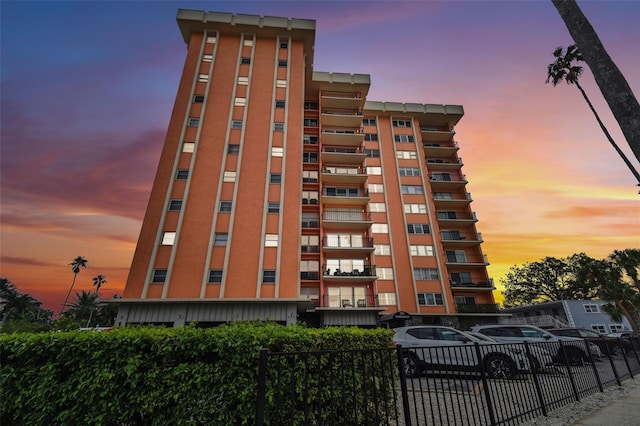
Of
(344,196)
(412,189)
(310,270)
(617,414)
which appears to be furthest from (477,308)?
(617,414)

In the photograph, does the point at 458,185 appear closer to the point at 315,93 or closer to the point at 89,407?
the point at 315,93

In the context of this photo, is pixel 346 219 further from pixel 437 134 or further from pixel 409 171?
pixel 437 134

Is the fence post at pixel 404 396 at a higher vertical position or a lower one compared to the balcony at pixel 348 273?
lower

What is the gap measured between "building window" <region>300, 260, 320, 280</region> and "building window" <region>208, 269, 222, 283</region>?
30.4 ft

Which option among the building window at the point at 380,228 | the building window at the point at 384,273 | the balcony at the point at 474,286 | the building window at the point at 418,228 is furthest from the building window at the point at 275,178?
the balcony at the point at 474,286

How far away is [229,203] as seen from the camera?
22.6m

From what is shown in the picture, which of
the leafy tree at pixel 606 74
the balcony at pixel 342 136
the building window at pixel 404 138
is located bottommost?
the leafy tree at pixel 606 74

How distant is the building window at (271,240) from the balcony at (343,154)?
48.7 ft

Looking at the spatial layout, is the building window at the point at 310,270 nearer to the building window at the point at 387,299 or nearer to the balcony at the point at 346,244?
the balcony at the point at 346,244

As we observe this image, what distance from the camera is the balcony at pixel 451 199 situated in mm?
35531

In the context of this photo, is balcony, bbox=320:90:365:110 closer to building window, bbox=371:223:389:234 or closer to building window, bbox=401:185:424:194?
building window, bbox=401:185:424:194

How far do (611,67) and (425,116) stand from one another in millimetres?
38664

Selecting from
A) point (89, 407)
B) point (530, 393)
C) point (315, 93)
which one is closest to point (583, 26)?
point (530, 393)

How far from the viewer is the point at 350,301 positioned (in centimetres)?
2692
